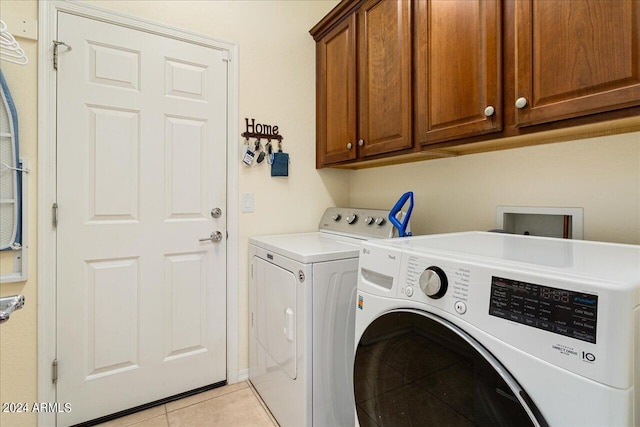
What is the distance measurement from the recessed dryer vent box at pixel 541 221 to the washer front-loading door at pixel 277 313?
1.03 meters

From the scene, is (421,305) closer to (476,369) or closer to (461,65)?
(476,369)

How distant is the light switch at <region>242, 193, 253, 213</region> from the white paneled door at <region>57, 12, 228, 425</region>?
0.15 m

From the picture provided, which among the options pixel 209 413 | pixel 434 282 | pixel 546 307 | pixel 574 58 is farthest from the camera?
pixel 209 413

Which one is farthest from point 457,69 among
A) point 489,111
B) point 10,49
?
→ point 10,49

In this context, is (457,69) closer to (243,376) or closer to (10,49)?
(10,49)

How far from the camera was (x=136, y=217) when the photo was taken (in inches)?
67.2

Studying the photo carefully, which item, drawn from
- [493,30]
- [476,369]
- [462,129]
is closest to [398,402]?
[476,369]

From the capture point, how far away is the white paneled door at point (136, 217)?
157 centimetres

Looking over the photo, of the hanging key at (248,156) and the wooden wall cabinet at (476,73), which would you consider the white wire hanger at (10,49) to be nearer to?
the hanging key at (248,156)

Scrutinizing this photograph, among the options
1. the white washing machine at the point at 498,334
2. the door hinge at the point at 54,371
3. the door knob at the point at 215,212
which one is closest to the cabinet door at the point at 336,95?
the door knob at the point at 215,212

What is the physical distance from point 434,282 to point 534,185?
0.93 metres

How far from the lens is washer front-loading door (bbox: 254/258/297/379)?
143 cm

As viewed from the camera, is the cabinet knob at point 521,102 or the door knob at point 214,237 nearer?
the cabinet knob at point 521,102

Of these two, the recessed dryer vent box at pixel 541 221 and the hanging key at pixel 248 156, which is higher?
the hanging key at pixel 248 156
